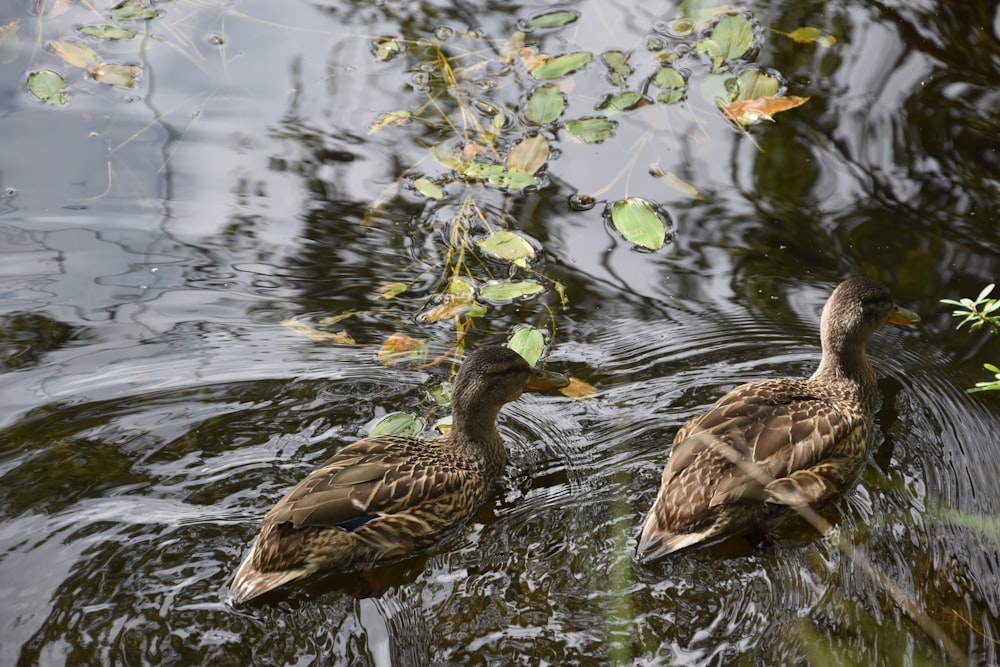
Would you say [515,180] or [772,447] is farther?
[515,180]

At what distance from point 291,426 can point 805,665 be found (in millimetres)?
2470

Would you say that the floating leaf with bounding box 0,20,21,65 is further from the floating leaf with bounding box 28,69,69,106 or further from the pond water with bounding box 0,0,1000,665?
the floating leaf with bounding box 28,69,69,106

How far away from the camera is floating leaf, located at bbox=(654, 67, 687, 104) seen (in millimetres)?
6918

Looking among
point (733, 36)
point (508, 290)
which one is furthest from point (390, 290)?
point (733, 36)

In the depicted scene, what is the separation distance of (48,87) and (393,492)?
429cm

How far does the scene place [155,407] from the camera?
5.00 meters

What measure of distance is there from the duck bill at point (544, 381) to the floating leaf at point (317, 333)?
39.7 inches

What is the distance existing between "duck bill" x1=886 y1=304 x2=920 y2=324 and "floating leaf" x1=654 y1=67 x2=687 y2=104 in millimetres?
2269

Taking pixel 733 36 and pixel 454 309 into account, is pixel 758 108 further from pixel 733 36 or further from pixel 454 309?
pixel 454 309

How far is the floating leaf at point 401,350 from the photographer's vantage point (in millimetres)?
5296

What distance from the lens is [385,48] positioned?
745 cm

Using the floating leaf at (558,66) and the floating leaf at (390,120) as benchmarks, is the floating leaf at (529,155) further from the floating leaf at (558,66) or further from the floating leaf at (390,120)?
the floating leaf at (390,120)

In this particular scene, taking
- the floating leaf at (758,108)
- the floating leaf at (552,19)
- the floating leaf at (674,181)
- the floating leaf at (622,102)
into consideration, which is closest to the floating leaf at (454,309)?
the floating leaf at (674,181)

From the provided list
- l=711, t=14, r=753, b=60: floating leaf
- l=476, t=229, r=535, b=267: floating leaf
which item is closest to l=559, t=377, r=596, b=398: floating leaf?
l=476, t=229, r=535, b=267: floating leaf
